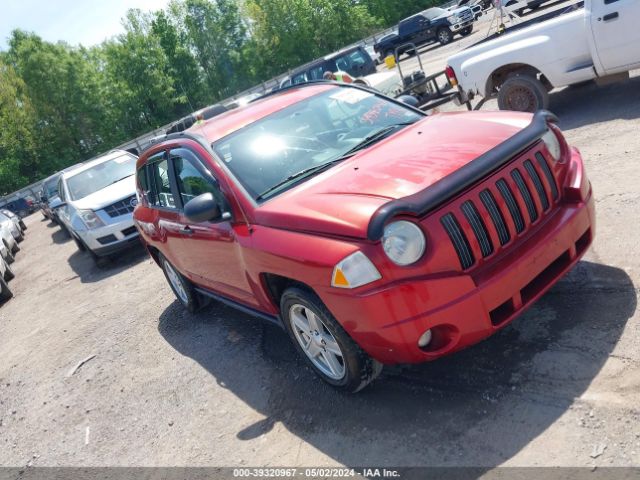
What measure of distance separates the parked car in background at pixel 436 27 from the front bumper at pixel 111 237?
20965 millimetres

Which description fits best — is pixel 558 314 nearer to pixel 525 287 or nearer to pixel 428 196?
pixel 525 287

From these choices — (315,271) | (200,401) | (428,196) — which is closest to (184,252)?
(200,401)

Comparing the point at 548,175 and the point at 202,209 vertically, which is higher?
the point at 202,209

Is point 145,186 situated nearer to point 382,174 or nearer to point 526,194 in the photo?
point 382,174

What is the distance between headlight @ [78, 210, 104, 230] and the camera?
34.8 ft

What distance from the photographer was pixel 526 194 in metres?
3.51

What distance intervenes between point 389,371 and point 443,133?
67.0 inches

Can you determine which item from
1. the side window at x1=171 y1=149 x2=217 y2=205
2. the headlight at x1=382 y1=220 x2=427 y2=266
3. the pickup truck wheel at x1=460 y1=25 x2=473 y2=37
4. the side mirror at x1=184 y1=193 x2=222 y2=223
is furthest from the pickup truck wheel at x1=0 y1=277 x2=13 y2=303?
the pickup truck wheel at x1=460 y1=25 x2=473 y2=37

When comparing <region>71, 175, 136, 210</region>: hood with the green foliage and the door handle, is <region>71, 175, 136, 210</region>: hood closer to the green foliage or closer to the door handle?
the door handle

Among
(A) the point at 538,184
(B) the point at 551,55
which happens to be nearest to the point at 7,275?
(B) the point at 551,55

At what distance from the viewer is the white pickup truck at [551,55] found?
7.24 meters

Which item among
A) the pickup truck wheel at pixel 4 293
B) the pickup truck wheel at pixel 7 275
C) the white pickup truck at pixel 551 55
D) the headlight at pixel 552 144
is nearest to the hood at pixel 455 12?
the white pickup truck at pixel 551 55

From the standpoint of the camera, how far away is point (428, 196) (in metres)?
3.17

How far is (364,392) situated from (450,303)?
3.66 feet
